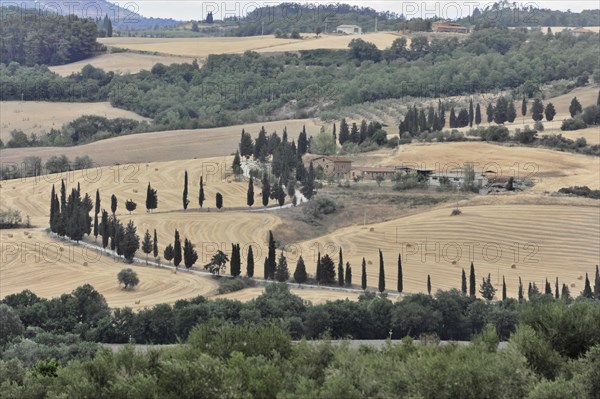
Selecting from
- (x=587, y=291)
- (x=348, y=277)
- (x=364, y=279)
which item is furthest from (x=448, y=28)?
(x=587, y=291)

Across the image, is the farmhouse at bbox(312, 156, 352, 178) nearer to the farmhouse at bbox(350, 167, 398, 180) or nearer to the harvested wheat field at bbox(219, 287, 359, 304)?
the farmhouse at bbox(350, 167, 398, 180)

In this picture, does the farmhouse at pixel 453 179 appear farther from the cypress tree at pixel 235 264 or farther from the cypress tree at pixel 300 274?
the cypress tree at pixel 235 264

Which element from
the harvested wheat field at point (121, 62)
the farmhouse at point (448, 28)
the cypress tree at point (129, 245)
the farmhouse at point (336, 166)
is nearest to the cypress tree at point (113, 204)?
the cypress tree at point (129, 245)

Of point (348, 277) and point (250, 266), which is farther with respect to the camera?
point (250, 266)

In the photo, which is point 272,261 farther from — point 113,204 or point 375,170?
point 375,170

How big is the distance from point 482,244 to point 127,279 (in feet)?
70.2

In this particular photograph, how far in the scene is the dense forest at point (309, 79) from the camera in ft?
479

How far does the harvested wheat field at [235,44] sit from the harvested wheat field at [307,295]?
360 ft

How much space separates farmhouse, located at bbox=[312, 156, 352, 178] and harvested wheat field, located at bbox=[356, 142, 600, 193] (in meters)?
3.38

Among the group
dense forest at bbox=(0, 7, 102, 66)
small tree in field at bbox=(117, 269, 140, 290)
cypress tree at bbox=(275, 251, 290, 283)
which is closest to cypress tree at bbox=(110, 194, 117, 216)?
small tree in field at bbox=(117, 269, 140, 290)

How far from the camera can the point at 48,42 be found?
183 m

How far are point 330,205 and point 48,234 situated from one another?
55.3ft

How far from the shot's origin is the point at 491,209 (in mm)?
86625

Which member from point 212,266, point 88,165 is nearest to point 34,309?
point 212,266
